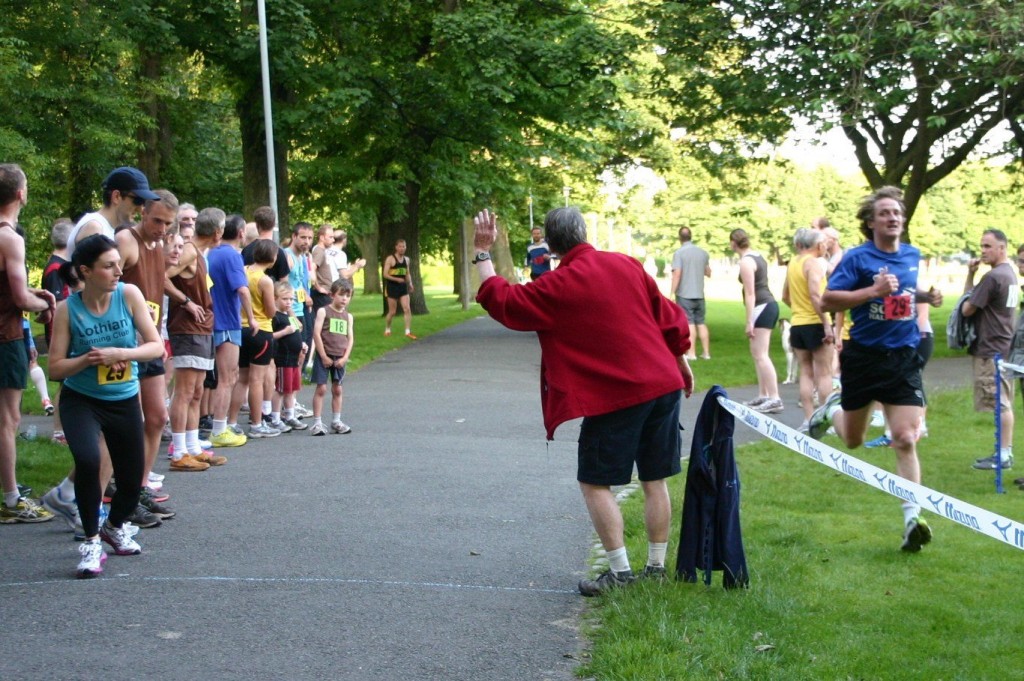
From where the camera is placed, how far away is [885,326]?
7.60 meters

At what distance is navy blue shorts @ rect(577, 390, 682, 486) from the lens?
622cm

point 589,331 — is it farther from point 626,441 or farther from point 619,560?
point 619,560

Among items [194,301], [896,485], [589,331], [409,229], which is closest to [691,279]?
[194,301]

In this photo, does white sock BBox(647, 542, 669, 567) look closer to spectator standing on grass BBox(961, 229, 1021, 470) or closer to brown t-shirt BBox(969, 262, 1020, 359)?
spectator standing on grass BBox(961, 229, 1021, 470)

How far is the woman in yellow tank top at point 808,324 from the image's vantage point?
1221 centimetres

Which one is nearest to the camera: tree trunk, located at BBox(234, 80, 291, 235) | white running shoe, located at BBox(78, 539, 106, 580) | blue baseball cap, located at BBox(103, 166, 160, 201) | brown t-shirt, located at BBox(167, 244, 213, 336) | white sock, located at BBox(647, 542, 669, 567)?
white sock, located at BBox(647, 542, 669, 567)

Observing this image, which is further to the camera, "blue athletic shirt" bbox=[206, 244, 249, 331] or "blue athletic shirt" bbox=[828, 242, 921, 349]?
"blue athletic shirt" bbox=[206, 244, 249, 331]

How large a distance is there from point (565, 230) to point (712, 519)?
1.55m

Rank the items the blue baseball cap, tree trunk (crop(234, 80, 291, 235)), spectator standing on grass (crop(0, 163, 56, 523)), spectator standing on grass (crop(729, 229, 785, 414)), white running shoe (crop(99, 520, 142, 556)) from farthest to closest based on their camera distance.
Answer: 1. tree trunk (crop(234, 80, 291, 235))
2. spectator standing on grass (crop(729, 229, 785, 414))
3. the blue baseball cap
4. spectator standing on grass (crop(0, 163, 56, 523))
5. white running shoe (crop(99, 520, 142, 556))

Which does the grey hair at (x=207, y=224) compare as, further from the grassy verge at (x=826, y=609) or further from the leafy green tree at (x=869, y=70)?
the leafy green tree at (x=869, y=70)

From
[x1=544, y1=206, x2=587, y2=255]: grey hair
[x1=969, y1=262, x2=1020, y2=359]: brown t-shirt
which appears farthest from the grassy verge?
[x1=969, y1=262, x2=1020, y2=359]: brown t-shirt

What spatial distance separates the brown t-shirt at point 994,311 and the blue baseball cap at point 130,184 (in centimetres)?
671

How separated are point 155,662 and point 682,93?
876 inches

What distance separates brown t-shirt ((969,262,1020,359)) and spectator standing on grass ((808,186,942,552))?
3337mm
